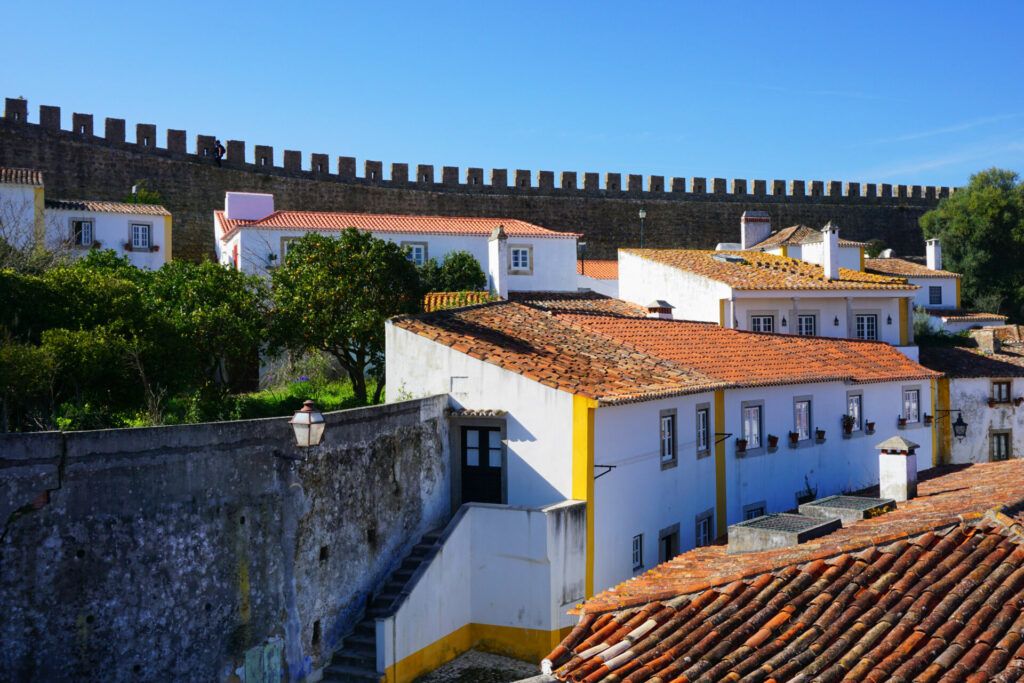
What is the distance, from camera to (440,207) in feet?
123

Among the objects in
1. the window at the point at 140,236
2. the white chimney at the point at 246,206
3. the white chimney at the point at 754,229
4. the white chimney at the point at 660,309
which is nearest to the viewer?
the white chimney at the point at 660,309

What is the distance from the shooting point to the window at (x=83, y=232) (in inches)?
976

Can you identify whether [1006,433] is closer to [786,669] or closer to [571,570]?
[571,570]

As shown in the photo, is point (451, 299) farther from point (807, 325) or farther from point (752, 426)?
point (807, 325)

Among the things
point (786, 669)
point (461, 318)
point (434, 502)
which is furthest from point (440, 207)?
point (786, 669)

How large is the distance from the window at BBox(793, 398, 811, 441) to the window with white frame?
9555 millimetres

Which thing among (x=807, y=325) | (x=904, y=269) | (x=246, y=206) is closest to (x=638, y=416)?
(x=807, y=325)

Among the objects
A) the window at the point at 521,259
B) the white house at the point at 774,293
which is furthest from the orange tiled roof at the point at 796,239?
the window at the point at 521,259

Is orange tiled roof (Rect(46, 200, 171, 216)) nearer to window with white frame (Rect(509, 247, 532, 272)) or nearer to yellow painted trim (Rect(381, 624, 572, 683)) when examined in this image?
window with white frame (Rect(509, 247, 532, 272))

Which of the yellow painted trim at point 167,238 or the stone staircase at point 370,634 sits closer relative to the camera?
the stone staircase at point 370,634

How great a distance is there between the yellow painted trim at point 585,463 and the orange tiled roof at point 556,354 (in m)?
0.24

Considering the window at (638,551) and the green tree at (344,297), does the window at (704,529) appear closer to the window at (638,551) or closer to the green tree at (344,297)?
the window at (638,551)

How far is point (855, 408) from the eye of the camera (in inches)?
758

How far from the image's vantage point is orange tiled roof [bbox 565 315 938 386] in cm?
1736
